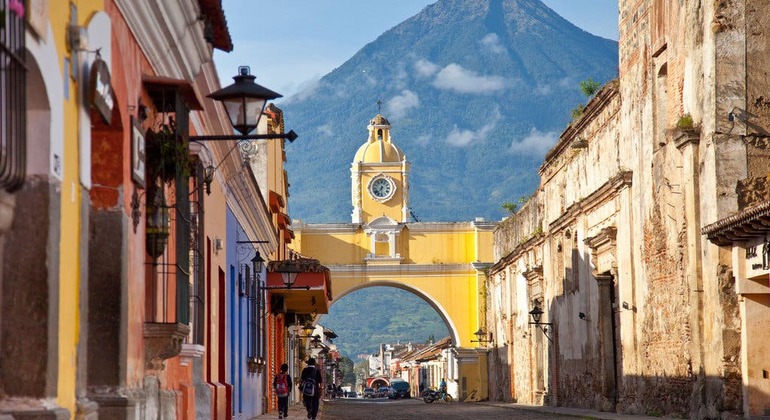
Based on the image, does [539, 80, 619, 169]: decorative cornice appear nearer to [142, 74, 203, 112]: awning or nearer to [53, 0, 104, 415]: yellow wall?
[142, 74, 203, 112]: awning

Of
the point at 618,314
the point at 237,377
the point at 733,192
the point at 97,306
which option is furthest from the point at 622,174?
the point at 97,306

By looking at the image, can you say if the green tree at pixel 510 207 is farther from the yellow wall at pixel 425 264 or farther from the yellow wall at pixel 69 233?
the yellow wall at pixel 69 233

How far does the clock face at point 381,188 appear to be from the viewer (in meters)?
54.8

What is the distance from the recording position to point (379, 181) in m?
55.6

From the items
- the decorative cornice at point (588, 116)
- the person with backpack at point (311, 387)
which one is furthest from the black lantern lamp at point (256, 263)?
the decorative cornice at point (588, 116)

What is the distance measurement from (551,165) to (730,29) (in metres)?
13.9

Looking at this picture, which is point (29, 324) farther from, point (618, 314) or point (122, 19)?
point (618, 314)

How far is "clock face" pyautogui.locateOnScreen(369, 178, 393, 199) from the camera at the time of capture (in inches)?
2157

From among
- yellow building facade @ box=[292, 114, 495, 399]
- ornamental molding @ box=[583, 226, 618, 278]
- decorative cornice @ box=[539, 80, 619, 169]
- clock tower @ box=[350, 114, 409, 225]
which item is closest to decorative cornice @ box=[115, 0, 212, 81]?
decorative cornice @ box=[539, 80, 619, 169]

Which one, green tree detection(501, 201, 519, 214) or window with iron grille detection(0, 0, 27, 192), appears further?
green tree detection(501, 201, 519, 214)

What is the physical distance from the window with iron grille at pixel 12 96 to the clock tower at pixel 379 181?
46.6 metres

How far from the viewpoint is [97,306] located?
7.64 meters

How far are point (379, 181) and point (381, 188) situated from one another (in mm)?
459

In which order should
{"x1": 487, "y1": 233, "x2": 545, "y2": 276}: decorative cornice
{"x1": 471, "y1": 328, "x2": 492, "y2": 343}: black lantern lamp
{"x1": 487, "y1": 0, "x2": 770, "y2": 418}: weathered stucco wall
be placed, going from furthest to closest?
{"x1": 471, "y1": 328, "x2": 492, "y2": 343}: black lantern lamp, {"x1": 487, "y1": 233, "x2": 545, "y2": 276}: decorative cornice, {"x1": 487, "y1": 0, "x2": 770, "y2": 418}: weathered stucco wall
